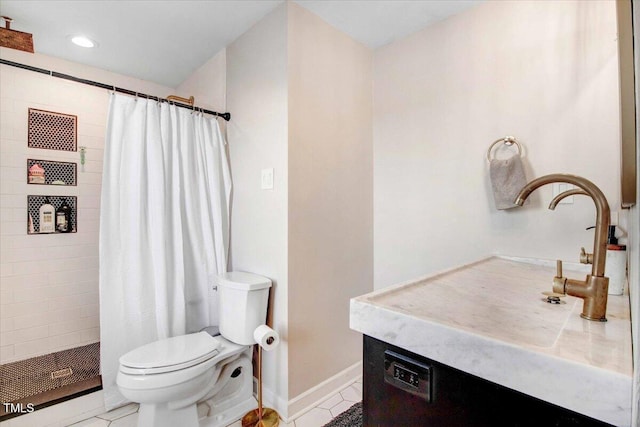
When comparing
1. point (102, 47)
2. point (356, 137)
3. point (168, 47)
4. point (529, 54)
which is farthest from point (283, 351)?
point (102, 47)

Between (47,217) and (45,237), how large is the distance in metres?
0.16

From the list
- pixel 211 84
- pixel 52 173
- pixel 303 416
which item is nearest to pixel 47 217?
pixel 52 173

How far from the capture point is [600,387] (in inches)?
18.5

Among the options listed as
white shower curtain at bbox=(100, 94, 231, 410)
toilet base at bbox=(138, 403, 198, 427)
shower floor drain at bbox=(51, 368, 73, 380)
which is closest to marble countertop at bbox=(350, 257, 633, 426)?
toilet base at bbox=(138, 403, 198, 427)

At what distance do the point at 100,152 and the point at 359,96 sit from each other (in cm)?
226

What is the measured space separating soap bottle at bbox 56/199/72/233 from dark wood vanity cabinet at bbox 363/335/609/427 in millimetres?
2669

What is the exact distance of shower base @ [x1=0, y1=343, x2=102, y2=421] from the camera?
1.65m

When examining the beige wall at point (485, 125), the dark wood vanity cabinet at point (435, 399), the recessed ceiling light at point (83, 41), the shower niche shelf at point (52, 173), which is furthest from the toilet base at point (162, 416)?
the recessed ceiling light at point (83, 41)

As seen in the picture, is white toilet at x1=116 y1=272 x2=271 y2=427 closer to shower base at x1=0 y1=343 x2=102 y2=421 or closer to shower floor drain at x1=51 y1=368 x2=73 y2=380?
shower base at x1=0 y1=343 x2=102 y2=421

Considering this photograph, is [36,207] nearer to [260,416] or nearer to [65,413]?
[65,413]

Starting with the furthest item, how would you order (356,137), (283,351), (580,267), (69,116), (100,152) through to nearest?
1. (100,152)
2. (69,116)
3. (356,137)
4. (283,351)
5. (580,267)

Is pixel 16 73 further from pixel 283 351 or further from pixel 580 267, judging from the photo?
pixel 580 267

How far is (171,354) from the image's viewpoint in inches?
59.3

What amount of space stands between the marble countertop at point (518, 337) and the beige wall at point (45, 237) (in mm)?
2641
